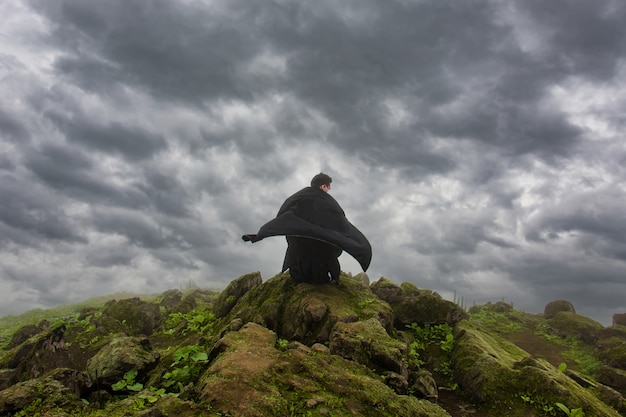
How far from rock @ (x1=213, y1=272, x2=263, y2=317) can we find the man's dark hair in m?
5.58

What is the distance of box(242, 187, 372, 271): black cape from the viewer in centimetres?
1206

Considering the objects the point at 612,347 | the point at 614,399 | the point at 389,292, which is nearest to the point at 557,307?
the point at 612,347

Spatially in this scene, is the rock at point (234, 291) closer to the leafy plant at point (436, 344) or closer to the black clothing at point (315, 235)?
the black clothing at point (315, 235)

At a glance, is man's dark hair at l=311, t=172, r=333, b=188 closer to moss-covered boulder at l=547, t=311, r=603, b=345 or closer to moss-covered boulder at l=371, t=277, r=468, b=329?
moss-covered boulder at l=371, t=277, r=468, b=329

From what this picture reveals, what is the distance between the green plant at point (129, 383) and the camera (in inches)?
305

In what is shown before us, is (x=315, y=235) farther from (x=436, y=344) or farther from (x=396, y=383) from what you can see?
(x=436, y=344)

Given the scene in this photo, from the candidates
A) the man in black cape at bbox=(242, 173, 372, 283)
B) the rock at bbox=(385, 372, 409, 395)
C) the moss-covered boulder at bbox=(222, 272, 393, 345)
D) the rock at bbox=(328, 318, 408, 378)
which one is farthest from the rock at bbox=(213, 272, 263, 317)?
the rock at bbox=(385, 372, 409, 395)

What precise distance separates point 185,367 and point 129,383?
157 centimetres

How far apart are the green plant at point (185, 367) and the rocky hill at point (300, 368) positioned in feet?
0.09

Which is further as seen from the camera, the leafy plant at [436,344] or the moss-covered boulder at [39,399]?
the leafy plant at [436,344]

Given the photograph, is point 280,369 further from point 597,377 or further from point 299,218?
point 597,377

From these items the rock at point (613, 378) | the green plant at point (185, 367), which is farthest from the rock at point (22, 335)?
the rock at point (613, 378)

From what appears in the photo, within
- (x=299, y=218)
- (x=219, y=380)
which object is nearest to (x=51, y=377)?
(x=219, y=380)

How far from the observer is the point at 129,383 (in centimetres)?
809
